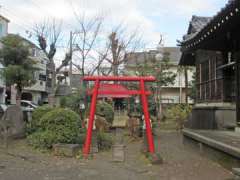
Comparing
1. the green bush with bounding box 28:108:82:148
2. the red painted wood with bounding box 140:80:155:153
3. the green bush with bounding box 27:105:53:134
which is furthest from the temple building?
the green bush with bounding box 27:105:53:134

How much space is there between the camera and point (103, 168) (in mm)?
7121

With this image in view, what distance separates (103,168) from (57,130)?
2.74 meters

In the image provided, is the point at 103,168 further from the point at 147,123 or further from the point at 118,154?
the point at 147,123

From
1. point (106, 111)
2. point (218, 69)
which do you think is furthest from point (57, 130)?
point (106, 111)

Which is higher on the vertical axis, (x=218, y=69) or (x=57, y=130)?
(x=218, y=69)

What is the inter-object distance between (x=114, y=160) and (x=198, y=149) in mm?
2514

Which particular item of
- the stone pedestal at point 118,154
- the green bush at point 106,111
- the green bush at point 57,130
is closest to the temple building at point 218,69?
the stone pedestal at point 118,154

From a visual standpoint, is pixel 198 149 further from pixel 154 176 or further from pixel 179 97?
pixel 179 97

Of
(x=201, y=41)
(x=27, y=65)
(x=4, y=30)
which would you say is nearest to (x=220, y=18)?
(x=201, y=41)

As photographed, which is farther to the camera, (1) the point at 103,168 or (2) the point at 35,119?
(2) the point at 35,119

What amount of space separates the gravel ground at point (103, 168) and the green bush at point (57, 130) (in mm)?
478

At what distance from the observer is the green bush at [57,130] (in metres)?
9.19

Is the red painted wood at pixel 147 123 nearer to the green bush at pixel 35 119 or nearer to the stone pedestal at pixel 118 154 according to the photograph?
the stone pedestal at pixel 118 154

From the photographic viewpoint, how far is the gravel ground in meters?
6.33
